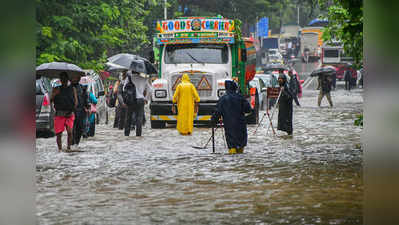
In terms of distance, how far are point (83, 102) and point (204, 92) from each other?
244 inches

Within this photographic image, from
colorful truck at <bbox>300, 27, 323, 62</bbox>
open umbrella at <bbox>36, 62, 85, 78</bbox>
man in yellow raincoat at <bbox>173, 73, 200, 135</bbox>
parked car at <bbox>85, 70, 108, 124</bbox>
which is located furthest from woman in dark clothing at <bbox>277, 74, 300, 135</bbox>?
colorful truck at <bbox>300, 27, 323, 62</bbox>

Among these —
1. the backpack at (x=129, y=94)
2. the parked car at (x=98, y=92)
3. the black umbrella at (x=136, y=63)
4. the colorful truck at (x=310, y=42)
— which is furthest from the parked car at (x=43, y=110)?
the colorful truck at (x=310, y=42)

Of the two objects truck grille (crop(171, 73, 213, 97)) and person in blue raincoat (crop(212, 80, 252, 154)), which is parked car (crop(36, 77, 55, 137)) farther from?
person in blue raincoat (crop(212, 80, 252, 154))

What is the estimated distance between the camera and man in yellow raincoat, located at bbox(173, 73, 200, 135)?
Result: 20.5 meters

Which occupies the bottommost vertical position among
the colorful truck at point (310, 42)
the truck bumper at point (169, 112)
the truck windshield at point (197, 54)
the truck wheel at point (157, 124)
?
the truck wheel at point (157, 124)

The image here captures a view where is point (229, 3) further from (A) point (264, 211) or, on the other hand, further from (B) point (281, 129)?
(A) point (264, 211)

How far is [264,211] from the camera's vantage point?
8.85 metres

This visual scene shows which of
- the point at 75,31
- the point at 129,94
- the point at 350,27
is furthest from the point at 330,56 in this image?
the point at 350,27

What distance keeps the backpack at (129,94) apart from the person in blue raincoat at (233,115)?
5046 millimetres

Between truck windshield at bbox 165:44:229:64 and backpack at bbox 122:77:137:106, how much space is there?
146 inches

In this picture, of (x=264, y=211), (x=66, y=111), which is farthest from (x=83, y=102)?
(x=264, y=211)

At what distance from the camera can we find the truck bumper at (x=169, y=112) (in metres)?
22.6

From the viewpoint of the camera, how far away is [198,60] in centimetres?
2336

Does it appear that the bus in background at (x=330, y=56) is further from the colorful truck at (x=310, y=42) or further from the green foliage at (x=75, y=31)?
the green foliage at (x=75, y=31)
